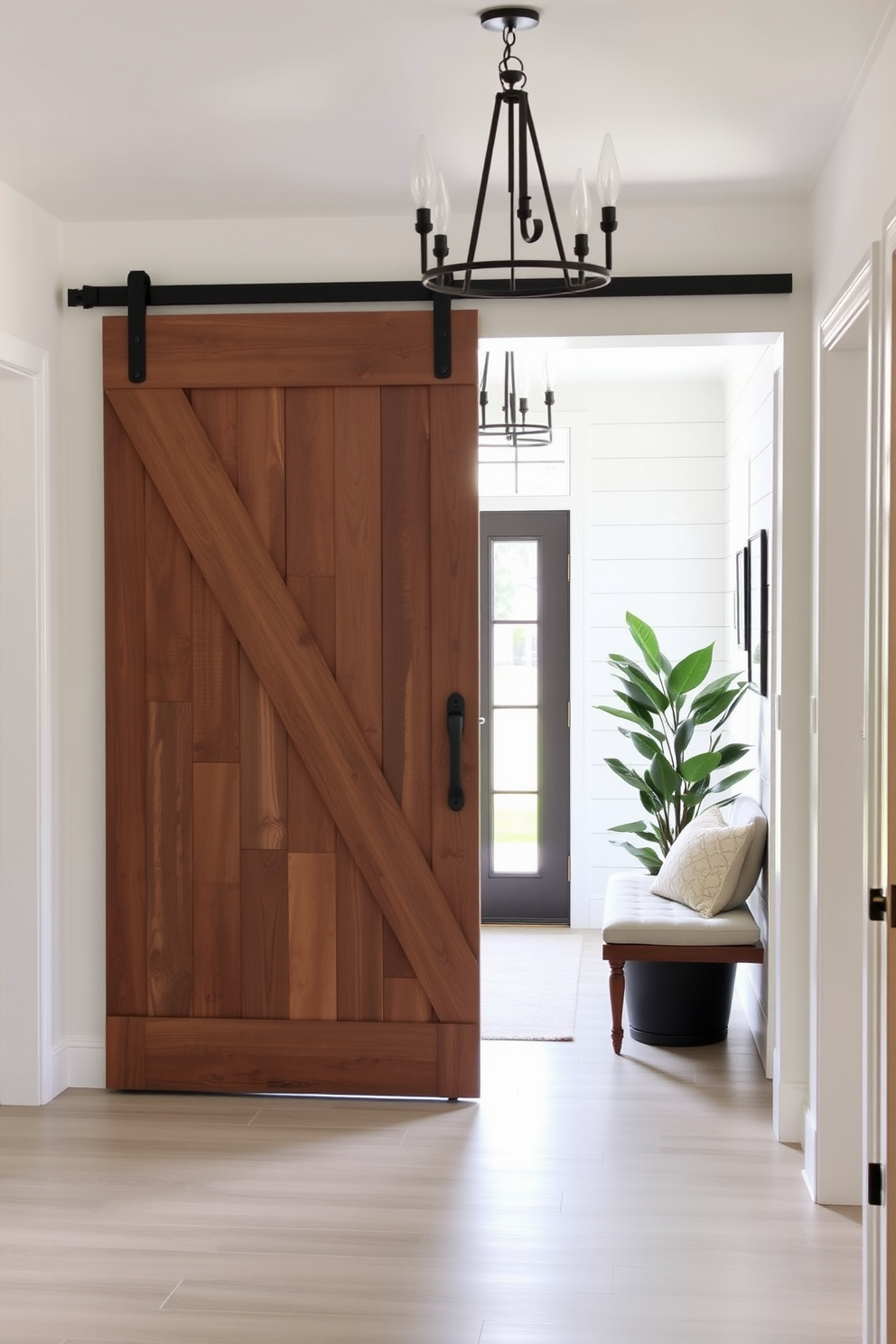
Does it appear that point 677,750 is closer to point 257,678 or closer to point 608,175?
point 257,678

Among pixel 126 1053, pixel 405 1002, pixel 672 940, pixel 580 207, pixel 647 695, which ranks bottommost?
pixel 126 1053

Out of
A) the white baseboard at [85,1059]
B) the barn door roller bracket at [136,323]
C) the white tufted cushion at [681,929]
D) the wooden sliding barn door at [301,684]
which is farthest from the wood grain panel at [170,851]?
the white tufted cushion at [681,929]

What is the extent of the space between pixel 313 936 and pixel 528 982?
5.58 feet

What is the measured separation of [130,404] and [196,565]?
1.73ft

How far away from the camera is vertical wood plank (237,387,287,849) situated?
163 inches

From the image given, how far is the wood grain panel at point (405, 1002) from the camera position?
4.15 m

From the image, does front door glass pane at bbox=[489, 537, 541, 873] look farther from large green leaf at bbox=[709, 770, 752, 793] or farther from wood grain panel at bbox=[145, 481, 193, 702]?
wood grain panel at bbox=[145, 481, 193, 702]

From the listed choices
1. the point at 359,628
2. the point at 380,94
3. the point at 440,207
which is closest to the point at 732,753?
the point at 359,628

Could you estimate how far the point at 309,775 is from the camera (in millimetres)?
4156

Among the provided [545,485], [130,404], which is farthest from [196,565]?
[545,485]

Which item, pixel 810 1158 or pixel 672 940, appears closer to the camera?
pixel 810 1158

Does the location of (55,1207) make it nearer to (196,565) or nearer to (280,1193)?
(280,1193)

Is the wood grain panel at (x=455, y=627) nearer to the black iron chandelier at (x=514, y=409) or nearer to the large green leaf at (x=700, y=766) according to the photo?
the black iron chandelier at (x=514, y=409)

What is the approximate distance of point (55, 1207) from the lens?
11.0ft
